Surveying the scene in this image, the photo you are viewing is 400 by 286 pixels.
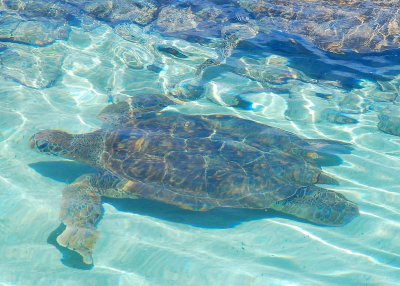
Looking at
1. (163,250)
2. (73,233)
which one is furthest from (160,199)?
(73,233)

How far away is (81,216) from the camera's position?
3709mm

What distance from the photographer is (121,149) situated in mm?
4477

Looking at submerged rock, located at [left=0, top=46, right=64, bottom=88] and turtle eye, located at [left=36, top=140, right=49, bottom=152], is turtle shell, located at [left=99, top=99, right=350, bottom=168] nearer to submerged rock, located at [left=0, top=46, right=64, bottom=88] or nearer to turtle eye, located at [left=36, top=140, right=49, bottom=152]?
turtle eye, located at [left=36, top=140, right=49, bottom=152]

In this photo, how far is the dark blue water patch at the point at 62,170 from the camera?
454cm

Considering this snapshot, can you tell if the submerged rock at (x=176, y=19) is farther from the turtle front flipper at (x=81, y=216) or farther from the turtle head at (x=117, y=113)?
the turtle front flipper at (x=81, y=216)

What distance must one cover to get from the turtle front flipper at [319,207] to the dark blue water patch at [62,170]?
2182mm

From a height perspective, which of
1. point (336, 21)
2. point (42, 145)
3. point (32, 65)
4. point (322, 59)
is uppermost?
point (336, 21)

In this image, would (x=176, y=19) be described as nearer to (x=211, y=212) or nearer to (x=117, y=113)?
(x=117, y=113)

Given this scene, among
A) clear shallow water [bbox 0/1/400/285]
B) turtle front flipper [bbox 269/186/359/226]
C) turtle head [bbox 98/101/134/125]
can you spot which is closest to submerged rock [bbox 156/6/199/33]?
clear shallow water [bbox 0/1/400/285]

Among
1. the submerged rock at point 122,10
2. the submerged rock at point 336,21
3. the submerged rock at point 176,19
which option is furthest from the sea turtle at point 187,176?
the submerged rock at point 122,10

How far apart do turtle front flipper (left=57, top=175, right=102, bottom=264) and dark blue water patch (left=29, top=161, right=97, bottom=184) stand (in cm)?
32

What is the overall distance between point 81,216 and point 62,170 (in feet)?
3.72

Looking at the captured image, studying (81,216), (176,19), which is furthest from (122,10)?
(81,216)

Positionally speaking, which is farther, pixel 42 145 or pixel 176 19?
pixel 176 19
